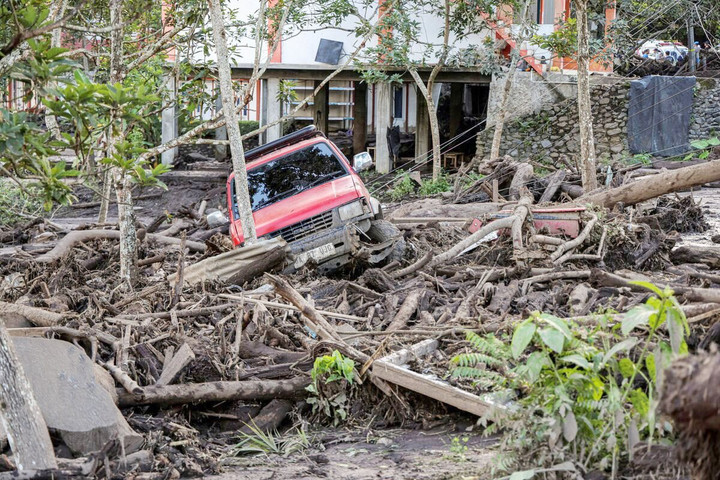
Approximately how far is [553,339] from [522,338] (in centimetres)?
14

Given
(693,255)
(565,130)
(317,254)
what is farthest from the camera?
(565,130)

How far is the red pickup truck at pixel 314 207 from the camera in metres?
11.3

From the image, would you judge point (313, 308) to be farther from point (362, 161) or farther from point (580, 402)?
point (362, 161)

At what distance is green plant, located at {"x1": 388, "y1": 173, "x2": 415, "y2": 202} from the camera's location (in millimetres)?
23719

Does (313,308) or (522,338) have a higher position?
(522,338)

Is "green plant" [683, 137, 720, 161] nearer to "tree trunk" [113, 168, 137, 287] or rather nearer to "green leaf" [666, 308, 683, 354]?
"tree trunk" [113, 168, 137, 287]

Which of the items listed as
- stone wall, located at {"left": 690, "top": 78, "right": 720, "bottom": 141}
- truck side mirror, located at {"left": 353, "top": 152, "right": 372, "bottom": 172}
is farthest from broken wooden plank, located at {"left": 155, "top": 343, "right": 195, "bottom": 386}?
stone wall, located at {"left": 690, "top": 78, "right": 720, "bottom": 141}

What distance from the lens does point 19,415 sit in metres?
4.50

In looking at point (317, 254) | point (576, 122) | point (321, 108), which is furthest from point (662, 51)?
point (317, 254)

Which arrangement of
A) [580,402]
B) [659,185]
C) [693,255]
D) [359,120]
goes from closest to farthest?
[580,402]
[693,255]
[659,185]
[359,120]

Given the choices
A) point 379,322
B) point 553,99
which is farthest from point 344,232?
point 553,99

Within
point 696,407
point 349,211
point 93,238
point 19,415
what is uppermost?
point 696,407

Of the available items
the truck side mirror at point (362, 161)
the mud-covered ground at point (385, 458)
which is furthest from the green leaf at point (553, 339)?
the truck side mirror at point (362, 161)

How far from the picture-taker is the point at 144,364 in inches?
277
